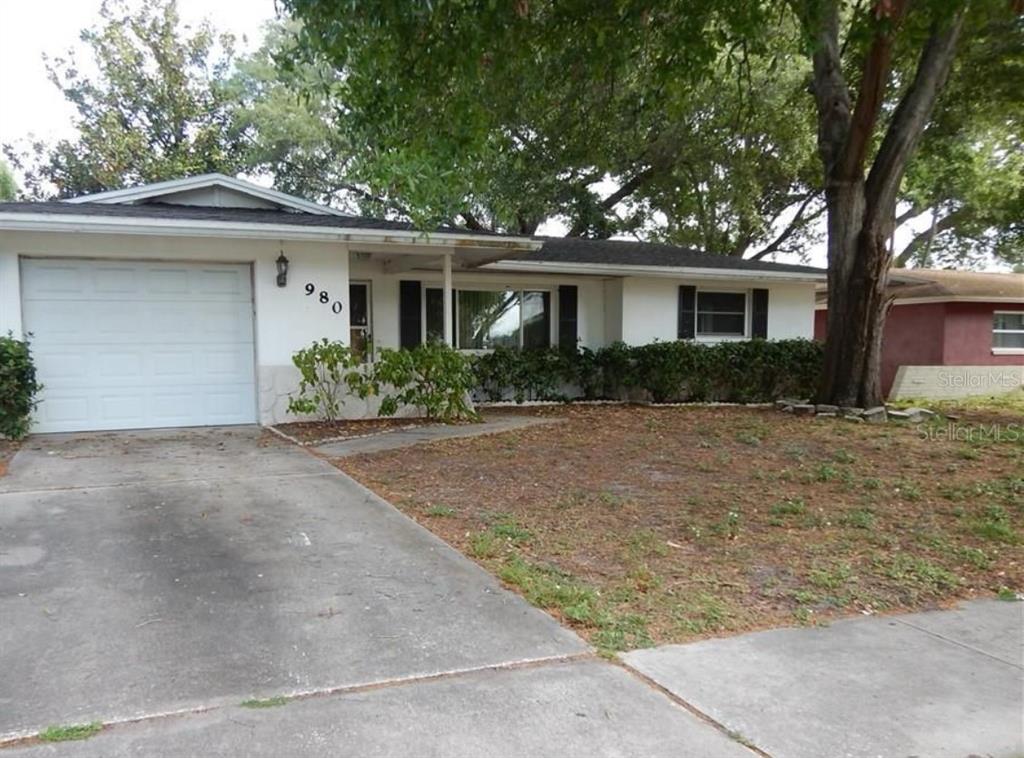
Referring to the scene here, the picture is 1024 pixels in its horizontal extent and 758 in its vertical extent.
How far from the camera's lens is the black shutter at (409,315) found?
42.3 ft

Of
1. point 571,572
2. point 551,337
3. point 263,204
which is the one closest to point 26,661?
point 571,572

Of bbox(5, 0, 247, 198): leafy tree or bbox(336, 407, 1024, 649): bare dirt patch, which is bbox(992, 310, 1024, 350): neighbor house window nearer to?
bbox(336, 407, 1024, 649): bare dirt patch

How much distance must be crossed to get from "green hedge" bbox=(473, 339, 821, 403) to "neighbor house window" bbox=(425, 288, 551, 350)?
2.21 ft

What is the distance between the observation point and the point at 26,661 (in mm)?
3119

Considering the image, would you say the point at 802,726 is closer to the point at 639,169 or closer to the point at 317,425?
the point at 317,425

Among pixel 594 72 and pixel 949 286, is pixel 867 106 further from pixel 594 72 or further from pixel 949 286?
pixel 949 286

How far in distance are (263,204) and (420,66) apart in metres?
6.22

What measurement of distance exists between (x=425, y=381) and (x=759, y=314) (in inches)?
324

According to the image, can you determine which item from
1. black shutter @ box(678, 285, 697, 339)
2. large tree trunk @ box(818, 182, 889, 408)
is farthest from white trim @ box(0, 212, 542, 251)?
large tree trunk @ box(818, 182, 889, 408)

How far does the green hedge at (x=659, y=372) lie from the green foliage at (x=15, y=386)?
21.7 feet

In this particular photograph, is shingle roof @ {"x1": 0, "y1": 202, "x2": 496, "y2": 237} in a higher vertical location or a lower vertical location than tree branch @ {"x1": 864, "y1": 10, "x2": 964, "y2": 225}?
lower

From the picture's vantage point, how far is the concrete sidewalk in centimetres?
269

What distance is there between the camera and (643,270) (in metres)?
13.5

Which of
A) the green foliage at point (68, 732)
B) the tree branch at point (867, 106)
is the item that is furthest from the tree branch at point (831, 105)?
the green foliage at point (68, 732)
